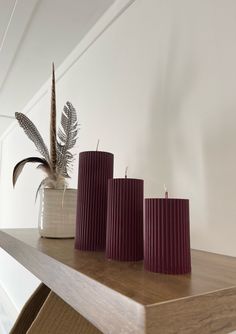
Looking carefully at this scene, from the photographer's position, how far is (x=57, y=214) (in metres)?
0.91

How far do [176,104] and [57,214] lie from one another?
55cm

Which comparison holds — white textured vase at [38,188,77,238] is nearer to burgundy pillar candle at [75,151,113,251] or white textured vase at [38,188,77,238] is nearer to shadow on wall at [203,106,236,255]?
burgundy pillar candle at [75,151,113,251]

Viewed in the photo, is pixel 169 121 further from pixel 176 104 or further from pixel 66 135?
pixel 66 135

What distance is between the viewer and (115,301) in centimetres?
36

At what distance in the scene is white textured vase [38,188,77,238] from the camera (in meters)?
0.90

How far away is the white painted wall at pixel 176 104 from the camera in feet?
2.26

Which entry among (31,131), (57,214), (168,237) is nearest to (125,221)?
(168,237)

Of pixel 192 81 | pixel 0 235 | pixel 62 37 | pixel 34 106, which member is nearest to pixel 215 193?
pixel 192 81

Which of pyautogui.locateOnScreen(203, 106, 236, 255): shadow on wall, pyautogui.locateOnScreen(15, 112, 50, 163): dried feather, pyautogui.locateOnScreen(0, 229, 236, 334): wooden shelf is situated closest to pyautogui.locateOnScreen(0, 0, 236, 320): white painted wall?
pyautogui.locateOnScreen(203, 106, 236, 255): shadow on wall

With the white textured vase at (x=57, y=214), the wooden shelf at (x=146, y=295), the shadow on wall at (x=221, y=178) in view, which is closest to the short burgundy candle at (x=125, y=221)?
the wooden shelf at (x=146, y=295)

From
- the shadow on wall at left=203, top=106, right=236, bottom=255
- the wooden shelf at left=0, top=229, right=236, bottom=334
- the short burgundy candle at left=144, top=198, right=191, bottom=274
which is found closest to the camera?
the wooden shelf at left=0, top=229, right=236, bottom=334

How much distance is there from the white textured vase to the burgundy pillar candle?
0.67 ft

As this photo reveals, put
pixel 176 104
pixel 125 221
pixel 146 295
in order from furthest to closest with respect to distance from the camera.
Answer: pixel 176 104
pixel 125 221
pixel 146 295

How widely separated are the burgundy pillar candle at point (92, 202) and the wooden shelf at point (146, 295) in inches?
4.6
